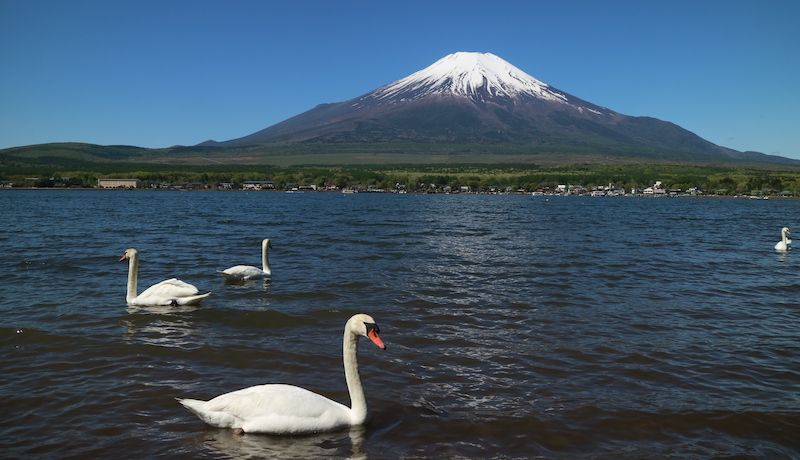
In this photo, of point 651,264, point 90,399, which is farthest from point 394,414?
point 651,264

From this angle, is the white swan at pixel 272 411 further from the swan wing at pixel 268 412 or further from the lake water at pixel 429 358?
the lake water at pixel 429 358

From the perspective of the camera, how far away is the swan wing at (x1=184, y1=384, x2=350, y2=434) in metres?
7.73

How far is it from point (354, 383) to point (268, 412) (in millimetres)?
1232

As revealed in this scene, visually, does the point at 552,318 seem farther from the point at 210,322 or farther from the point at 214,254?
the point at 214,254

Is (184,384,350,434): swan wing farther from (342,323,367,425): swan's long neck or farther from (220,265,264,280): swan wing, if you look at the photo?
(220,265,264,280): swan wing

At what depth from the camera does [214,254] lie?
2761 centimetres

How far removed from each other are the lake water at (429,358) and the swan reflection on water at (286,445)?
0.03m

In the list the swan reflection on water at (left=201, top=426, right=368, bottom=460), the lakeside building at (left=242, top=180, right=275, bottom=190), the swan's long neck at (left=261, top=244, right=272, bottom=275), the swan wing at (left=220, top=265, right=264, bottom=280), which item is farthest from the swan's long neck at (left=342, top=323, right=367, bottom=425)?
the lakeside building at (left=242, top=180, right=275, bottom=190)

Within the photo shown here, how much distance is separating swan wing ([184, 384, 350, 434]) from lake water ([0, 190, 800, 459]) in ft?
0.54

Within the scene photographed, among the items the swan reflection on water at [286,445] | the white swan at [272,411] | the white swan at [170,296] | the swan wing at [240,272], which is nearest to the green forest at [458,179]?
the swan wing at [240,272]

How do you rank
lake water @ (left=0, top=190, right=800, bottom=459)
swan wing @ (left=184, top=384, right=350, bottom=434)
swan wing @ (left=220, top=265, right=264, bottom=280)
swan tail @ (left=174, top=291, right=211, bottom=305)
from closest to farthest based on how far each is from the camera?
swan wing @ (left=184, top=384, right=350, bottom=434) < lake water @ (left=0, top=190, right=800, bottom=459) < swan tail @ (left=174, top=291, right=211, bottom=305) < swan wing @ (left=220, top=265, right=264, bottom=280)

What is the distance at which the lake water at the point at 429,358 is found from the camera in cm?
785

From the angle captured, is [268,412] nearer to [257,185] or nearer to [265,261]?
[265,261]

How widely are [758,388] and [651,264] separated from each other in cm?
1671
